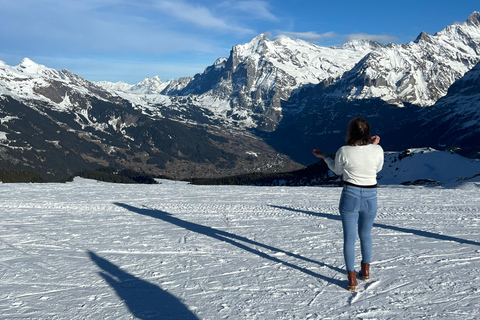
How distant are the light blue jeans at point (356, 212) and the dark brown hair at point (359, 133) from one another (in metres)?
0.88

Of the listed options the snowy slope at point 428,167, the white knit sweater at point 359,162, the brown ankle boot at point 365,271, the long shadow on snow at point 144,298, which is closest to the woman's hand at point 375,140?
the white knit sweater at point 359,162

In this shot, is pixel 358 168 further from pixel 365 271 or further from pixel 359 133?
pixel 365 271

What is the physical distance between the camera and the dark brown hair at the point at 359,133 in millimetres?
7098

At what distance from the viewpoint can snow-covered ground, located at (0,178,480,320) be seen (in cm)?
691

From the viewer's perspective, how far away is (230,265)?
31.1 ft

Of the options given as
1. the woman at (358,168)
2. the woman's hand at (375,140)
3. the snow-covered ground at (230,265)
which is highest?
the woman's hand at (375,140)

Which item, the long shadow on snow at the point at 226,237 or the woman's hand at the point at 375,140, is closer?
the woman's hand at the point at 375,140

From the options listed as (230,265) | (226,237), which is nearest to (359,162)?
(230,265)

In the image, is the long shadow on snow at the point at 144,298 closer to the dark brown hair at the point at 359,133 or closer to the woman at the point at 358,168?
the woman at the point at 358,168

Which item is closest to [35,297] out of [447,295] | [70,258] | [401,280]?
[70,258]

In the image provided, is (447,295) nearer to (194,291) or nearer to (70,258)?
(194,291)

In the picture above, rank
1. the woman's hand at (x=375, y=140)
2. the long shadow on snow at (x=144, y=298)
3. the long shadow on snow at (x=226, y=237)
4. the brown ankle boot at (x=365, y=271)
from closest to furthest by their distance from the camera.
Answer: the long shadow on snow at (x=144, y=298) → the woman's hand at (x=375, y=140) → the brown ankle boot at (x=365, y=271) → the long shadow on snow at (x=226, y=237)

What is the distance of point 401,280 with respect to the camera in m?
8.10

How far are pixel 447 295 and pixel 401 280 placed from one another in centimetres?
102
